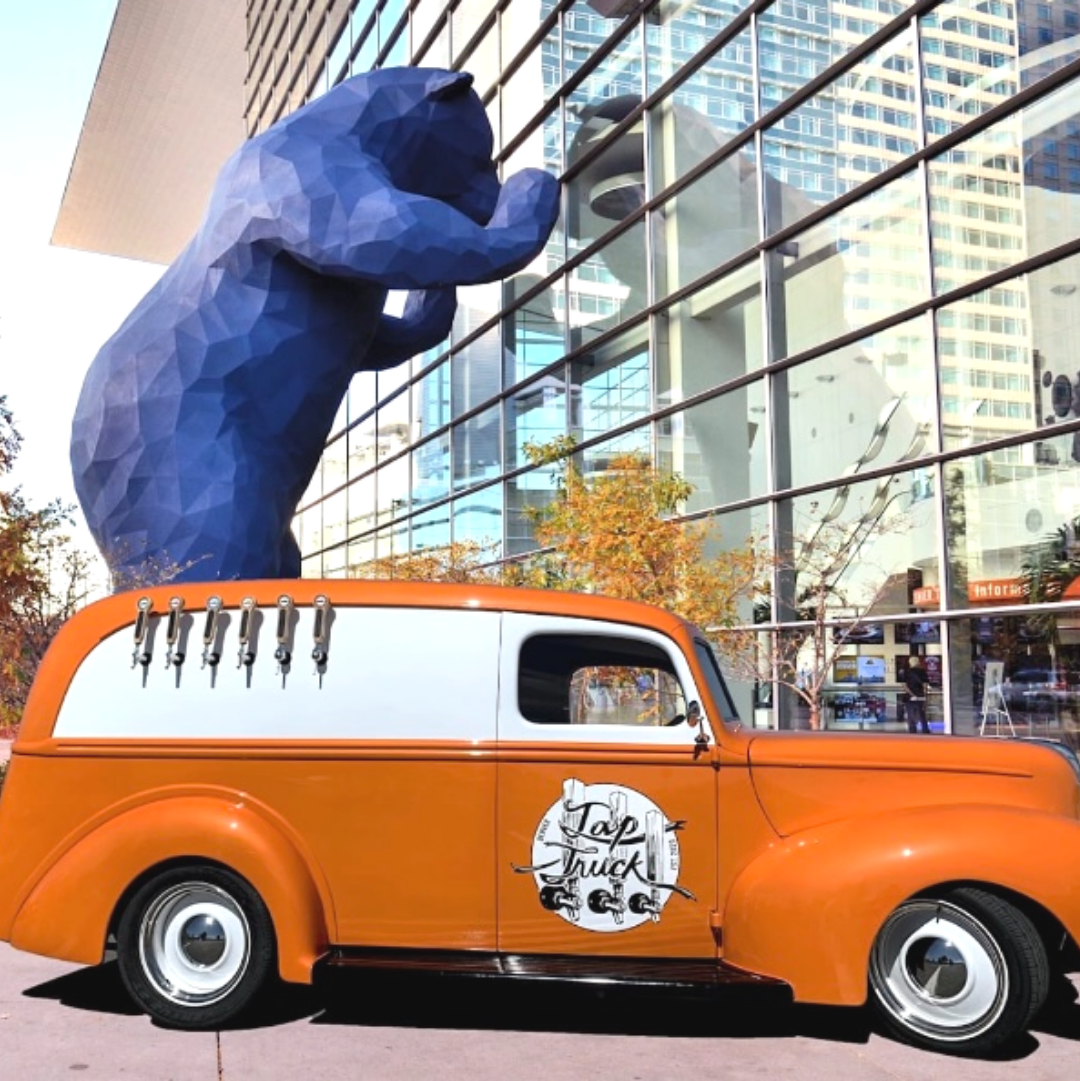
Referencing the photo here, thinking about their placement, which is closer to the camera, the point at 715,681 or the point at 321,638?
the point at 321,638

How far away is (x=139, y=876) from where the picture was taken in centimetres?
490

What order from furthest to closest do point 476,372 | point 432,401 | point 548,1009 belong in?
point 432,401, point 476,372, point 548,1009

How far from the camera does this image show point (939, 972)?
453 centimetres

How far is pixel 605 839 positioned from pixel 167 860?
5.96 ft

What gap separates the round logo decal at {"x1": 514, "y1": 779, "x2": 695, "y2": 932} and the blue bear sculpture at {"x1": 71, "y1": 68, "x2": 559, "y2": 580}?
7696 millimetres

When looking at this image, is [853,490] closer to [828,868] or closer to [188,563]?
[188,563]

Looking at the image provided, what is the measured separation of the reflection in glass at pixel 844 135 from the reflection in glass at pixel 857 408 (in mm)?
2009

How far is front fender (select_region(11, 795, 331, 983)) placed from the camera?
15.8 feet

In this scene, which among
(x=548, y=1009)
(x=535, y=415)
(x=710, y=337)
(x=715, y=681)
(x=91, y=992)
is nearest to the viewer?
(x=548, y=1009)

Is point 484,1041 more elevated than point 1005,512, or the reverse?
point 1005,512

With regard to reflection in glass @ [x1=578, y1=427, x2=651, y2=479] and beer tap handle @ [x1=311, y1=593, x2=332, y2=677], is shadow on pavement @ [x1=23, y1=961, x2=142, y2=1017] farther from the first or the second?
reflection in glass @ [x1=578, y1=427, x2=651, y2=479]

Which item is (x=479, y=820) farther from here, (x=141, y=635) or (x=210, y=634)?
(x=141, y=635)

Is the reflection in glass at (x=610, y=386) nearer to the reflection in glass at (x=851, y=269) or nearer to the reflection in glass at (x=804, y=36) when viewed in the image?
the reflection in glass at (x=851, y=269)

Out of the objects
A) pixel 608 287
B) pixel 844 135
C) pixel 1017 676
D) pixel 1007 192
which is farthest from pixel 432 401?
pixel 1017 676
